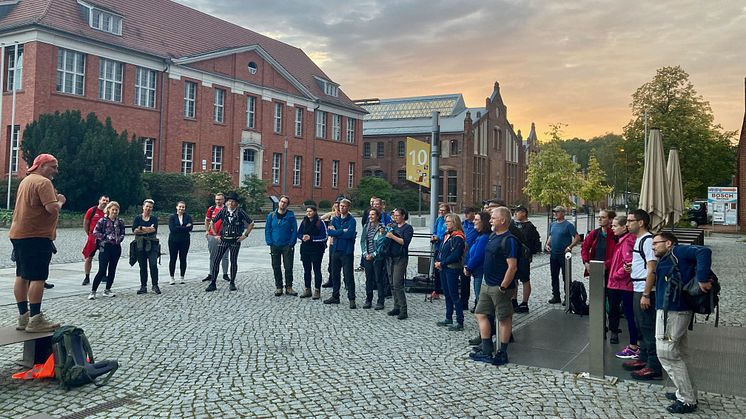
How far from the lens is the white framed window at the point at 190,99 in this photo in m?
39.1

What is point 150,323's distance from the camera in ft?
26.7

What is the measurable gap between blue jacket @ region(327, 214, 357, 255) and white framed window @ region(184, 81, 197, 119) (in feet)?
104

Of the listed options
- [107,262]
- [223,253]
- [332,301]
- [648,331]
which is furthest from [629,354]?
[107,262]

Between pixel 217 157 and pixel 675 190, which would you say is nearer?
pixel 675 190

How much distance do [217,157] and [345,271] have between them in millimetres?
33860

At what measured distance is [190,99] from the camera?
39.4 m

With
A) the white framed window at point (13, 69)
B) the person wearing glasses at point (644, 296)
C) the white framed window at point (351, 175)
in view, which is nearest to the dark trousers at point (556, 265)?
the person wearing glasses at point (644, 296)

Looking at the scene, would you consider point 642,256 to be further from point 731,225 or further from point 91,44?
point 731,225

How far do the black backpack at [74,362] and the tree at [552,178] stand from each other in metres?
25.3

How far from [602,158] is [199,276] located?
248 ft

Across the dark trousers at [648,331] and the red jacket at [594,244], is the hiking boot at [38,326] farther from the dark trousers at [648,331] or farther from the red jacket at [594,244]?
the red jacket at [594,244]

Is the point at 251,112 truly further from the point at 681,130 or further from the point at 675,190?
the point at 675,190

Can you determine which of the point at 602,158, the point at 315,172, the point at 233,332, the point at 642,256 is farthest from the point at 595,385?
the point at 602,158

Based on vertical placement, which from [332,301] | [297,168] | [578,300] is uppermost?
[297,168]
